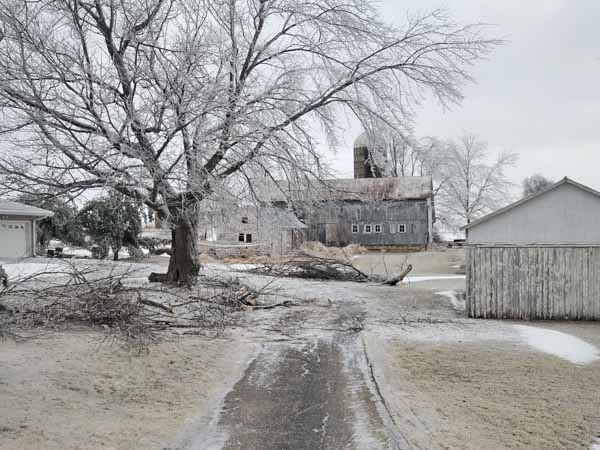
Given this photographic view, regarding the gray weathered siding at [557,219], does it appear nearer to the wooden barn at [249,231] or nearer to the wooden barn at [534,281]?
the wooden barn at [534,281]

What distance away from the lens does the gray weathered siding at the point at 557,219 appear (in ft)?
67.9

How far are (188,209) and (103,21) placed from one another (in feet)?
16.6

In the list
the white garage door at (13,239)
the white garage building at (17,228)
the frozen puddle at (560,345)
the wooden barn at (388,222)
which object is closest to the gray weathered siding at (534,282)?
the frozen puddle at (560,345)

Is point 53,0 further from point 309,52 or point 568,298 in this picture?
point 568,298

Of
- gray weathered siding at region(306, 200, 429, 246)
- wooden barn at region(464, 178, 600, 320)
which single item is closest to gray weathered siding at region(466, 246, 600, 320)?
wooden barn at region(464, 178, 600, 320)

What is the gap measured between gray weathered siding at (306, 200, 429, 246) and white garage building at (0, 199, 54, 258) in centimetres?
2236

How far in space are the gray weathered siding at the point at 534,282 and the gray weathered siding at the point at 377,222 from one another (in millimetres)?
32143

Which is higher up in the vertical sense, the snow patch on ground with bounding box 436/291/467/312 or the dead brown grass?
the dead brown grass

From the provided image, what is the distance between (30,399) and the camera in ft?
19.0

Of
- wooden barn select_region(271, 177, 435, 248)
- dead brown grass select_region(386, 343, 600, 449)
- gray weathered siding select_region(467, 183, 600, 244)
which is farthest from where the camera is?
wooden barn select_region(271, 177, 435, 248)

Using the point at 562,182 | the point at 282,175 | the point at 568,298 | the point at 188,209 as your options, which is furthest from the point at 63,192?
the point at 562,182

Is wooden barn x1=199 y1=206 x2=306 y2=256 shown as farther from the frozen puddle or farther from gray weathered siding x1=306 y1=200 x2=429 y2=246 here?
the frozen puddle

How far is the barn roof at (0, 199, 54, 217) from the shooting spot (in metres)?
27.6

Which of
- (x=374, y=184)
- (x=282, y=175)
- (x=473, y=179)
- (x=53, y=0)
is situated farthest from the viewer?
(x=473, y=179)
